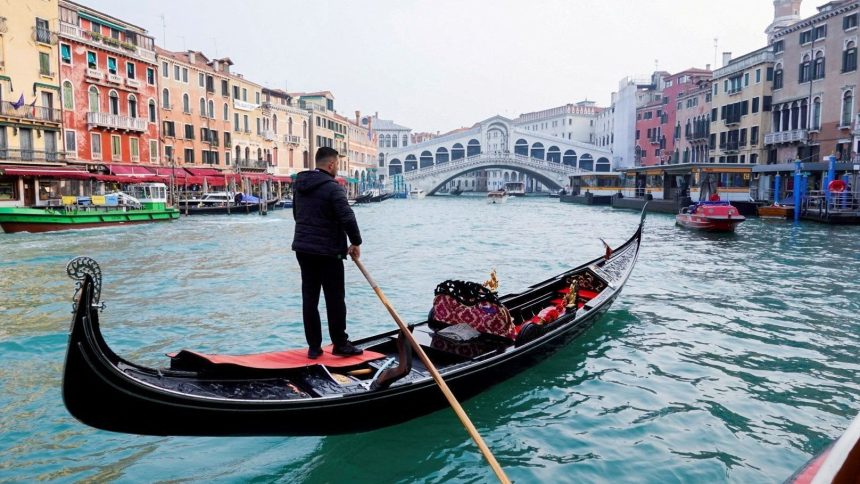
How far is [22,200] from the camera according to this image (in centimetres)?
1802

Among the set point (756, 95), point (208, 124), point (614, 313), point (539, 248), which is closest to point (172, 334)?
point (614, 313)

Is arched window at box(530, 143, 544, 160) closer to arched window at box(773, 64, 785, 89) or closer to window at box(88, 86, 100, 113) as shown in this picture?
arched window at box(773, 64, 785, 89)

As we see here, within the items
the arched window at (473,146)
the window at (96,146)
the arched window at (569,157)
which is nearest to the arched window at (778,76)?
the window at (96,146)

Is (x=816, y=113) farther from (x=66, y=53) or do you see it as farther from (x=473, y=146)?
(x=473, y=146)

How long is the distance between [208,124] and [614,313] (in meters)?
25.4

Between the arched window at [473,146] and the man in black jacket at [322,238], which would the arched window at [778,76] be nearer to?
the man in black jacket at [322,238]

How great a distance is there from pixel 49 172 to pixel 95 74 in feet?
15.0

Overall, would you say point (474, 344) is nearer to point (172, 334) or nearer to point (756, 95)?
point (172, 334)

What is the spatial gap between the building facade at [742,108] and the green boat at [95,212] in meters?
24.4

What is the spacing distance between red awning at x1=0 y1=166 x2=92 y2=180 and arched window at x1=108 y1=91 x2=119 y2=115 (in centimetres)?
298

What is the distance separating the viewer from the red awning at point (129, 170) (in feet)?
70.7

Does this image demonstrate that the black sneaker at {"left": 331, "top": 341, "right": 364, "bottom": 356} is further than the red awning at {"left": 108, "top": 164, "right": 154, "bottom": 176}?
No

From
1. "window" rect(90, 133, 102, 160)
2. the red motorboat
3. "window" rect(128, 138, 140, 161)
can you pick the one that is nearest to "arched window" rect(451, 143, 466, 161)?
"window" rect(128, 138, 140, 161)

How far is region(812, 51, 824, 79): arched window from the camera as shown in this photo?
23.6m
